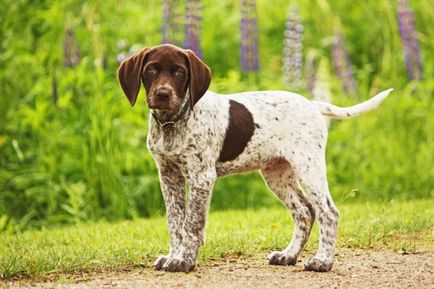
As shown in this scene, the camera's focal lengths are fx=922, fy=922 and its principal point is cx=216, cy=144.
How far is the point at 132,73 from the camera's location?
5801mm

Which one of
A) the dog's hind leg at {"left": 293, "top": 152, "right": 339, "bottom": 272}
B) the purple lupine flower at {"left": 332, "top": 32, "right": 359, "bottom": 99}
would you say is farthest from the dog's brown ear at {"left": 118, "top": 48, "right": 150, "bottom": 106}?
the purple lupine flower at {"left": 332, "top": 32, "right": 359, "bottom": 99}

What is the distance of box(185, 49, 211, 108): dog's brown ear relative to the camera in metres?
5.69

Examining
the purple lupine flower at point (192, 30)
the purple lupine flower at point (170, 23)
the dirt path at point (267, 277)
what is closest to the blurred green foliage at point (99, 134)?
the purple lupine flower at point (192, 30)

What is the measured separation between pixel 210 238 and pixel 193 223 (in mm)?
1430

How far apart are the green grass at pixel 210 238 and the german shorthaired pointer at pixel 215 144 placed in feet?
1.77

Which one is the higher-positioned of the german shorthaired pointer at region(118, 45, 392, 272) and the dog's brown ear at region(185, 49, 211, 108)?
the dog's brown ear at region(185, 49, 211, 108)

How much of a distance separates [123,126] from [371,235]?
140 inches

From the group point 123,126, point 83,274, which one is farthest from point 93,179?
point 83,274

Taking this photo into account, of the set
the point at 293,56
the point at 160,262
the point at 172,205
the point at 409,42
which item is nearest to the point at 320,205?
the point at 172,205

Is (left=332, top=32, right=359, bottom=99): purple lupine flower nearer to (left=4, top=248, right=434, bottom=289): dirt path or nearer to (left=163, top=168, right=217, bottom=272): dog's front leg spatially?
(left=4, top=248, right=434, bottom=289): dirt path

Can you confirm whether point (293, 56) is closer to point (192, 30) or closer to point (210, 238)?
point (192, 30)

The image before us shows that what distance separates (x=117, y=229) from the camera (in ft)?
26.8

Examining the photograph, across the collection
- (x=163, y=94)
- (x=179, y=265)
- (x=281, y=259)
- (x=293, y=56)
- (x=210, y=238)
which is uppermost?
(x=163, y=94)

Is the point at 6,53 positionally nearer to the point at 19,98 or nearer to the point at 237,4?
the point at 19,98
